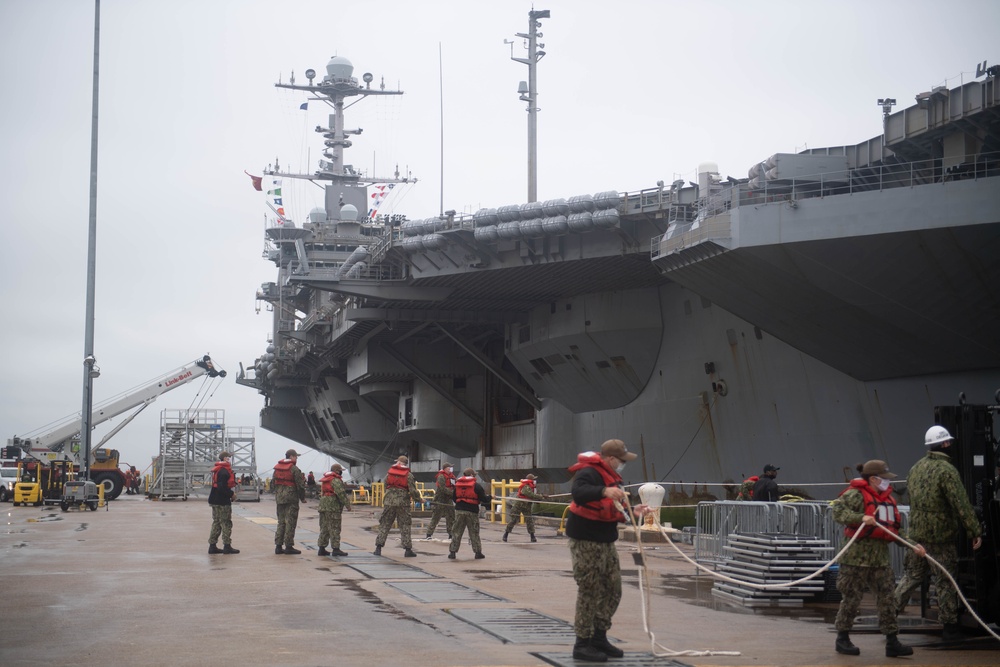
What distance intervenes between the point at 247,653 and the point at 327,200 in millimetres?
58190

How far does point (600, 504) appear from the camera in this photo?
7465 millimetres

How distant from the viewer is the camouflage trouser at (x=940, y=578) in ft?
26.3

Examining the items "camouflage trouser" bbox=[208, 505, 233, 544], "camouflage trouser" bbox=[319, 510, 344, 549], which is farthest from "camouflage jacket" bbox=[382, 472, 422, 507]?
"camouflage trouser" bbox=[208, 505, 233, 544]

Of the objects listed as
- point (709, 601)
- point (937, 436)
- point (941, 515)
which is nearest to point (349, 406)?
point (709, 601)

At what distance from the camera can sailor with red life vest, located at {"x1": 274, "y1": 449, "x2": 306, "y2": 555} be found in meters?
16.1

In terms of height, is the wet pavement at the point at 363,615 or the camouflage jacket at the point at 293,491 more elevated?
the camouflage jacket at the point at 293,491

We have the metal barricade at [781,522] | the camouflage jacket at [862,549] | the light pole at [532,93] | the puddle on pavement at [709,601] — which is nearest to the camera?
the camouflage jacket at [862,549]

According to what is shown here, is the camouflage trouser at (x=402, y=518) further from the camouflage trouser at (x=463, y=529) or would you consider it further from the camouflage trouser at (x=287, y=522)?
the camouflage trouser at (x=287, y=522)

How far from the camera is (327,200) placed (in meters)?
64.0

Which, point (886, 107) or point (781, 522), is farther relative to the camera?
point (886, 107)

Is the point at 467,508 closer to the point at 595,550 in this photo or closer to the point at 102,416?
the point at 595,550

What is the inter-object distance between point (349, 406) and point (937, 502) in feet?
164

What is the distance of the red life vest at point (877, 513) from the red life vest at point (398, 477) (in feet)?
28.3

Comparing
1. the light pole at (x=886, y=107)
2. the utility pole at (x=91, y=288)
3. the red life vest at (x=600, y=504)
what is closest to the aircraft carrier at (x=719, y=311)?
the light pole at (x=886, y=107)
